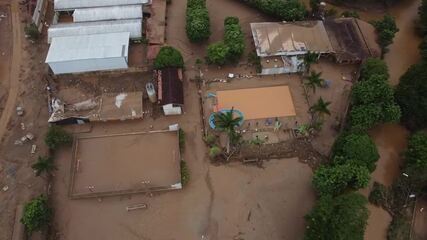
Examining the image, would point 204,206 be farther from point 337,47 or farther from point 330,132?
point 337,47

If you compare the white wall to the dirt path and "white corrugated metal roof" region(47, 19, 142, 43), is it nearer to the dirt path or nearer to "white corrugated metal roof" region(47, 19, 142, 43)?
"white corrugated metal roof" region(47, 19, 142, 43)

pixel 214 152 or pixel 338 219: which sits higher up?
pixel 214 152

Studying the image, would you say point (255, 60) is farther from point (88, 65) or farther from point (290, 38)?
point (88, 65)

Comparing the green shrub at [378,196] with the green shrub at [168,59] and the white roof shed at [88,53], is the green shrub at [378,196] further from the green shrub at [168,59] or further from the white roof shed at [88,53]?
the white roof shed at [88,53]

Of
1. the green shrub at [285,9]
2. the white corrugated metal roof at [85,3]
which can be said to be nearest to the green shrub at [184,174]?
the green shrub at [285,9]

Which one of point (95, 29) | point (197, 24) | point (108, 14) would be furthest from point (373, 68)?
point (95, 29)

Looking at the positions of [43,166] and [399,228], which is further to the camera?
[43,166]

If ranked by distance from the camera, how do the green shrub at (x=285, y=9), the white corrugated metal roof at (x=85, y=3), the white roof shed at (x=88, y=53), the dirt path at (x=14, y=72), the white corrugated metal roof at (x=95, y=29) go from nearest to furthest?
the dirt path at (x=14, y=72) → the white roof shed at (x=88, y=53) → the white corrugated metal roof at (x=95, y=29) → the green shrub at (x=285, y=9) → the white corrugated metal roof at (x=85, y=3)

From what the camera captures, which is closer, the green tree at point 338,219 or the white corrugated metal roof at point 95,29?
the green tree at point 338,219

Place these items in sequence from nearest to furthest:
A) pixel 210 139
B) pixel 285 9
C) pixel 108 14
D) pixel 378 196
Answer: pixel 378 196 < pixel 210 139 < pixel 285 9 < pixel 108 14
